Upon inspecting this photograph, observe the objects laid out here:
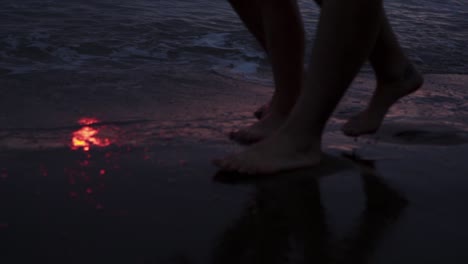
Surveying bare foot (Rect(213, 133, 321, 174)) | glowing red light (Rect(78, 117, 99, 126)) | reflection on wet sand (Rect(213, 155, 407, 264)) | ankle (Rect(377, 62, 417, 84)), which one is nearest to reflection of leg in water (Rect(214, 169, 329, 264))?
reflection on wet sand (Rect(213, 155, 407, 264))

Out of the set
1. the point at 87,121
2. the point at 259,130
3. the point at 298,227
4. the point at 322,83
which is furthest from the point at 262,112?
the point at 298,227

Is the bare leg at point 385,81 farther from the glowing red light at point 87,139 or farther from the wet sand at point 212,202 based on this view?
the glowing red light at point 87,139

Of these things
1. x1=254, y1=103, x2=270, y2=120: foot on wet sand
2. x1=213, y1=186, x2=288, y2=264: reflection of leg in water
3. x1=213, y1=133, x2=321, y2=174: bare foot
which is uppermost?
x1=213, y1=186, x2=288, y2=264: reflection of leg in water

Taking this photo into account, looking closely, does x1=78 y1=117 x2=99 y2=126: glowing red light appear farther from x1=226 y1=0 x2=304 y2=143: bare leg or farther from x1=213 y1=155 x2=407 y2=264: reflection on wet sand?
x1=213 y1=155 x2=407 y2=264: reflection on wet sand

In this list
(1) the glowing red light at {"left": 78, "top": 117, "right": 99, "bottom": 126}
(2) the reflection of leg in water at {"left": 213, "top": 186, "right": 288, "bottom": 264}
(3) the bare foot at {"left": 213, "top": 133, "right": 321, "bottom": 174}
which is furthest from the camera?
(1) the glowing red light at {"left": 78, "top": 117, "right": 99, "bottom": 126}

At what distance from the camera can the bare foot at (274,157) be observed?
1702 millimetres

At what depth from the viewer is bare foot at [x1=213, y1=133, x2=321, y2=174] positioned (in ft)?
5.58

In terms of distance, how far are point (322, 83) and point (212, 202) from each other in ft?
1.55

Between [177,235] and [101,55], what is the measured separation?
10.5 ft

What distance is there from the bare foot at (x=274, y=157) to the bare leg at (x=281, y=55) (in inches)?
15.4

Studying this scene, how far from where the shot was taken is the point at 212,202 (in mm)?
1453

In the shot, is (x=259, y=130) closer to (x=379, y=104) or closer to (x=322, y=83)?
(x=379, y=104)

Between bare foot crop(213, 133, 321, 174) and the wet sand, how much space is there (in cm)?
3

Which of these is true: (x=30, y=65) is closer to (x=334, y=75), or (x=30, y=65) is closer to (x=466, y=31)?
(x=334, y=75)
